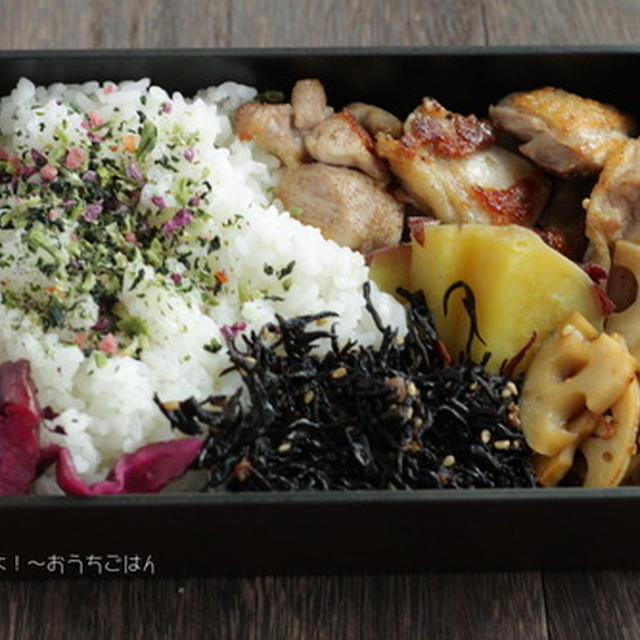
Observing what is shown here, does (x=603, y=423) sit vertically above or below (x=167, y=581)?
above

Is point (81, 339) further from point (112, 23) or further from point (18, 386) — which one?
point (112, 23)

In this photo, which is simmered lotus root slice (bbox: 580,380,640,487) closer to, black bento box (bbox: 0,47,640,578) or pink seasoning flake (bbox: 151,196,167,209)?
black bento box (bbox: 0,47,640,578)

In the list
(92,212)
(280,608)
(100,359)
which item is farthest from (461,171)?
(280,608)

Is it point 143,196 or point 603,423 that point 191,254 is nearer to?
point 143,196

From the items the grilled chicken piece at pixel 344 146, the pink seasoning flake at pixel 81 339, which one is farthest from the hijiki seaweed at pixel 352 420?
the grilled chicken piece at pixel 344 146

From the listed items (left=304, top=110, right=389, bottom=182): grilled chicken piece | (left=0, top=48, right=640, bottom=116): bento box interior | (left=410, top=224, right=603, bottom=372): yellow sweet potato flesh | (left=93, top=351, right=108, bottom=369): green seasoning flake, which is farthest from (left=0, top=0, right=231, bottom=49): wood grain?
(left=93, top=351, right=108, bottom=369): green seasoning flake

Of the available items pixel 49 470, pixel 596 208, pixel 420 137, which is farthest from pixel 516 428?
pixel 49 470
